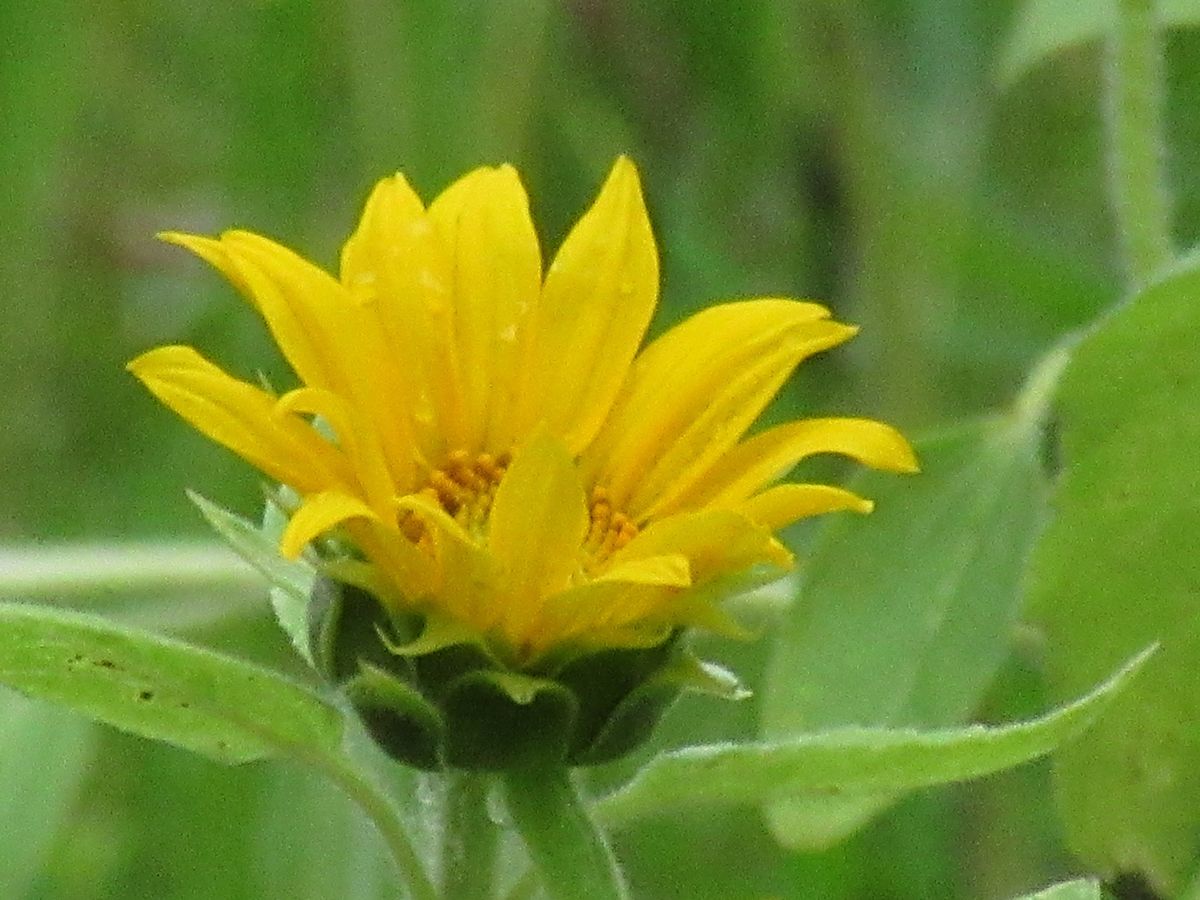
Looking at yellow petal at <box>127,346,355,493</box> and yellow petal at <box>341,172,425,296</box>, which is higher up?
yellow petal at <box>341,172,425,296</box>

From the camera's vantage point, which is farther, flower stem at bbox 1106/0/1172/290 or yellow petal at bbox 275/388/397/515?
flower stem at bbox 1106/0/1172/290

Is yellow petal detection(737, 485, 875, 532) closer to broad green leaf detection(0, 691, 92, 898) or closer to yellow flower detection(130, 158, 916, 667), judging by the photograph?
yellow flower detection(130, 158, 916, 667)

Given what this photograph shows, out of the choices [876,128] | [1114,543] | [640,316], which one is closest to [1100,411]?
[1114,543]

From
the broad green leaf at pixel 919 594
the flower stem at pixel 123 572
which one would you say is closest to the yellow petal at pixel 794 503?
the broad green leaf at pixel 919 594

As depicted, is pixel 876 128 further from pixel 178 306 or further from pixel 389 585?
pixel 389 585

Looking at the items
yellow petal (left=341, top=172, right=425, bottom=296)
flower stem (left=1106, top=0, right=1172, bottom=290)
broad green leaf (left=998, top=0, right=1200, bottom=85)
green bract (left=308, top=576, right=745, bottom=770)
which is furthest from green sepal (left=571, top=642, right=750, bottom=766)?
broad green leaf (left=998, top=0, right=1200, bottom=85)

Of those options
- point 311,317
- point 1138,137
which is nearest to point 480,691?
point 311,317

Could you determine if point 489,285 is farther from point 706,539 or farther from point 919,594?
point 919,594
